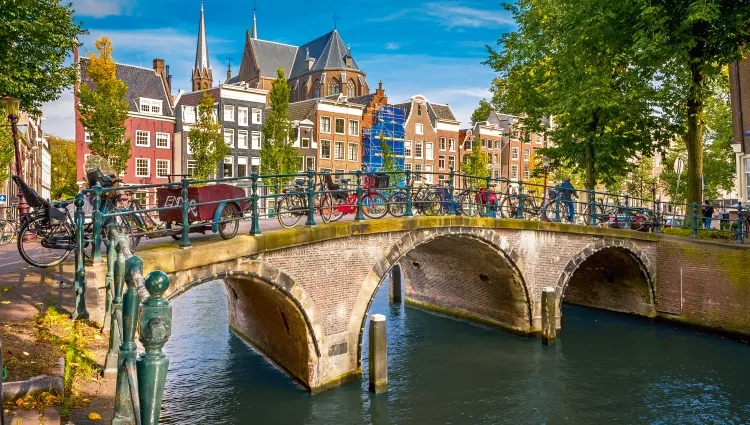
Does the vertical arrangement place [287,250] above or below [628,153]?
below

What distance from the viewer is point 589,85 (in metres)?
21.3

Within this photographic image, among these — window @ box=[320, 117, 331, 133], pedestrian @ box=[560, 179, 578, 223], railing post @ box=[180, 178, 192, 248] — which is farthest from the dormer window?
railing post @ box=[180, 178, 192, 248]

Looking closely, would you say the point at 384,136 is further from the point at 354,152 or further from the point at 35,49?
the point at 35,49

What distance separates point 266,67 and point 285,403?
61.1 meters

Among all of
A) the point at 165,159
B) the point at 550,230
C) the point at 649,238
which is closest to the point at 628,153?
the point at 649,238

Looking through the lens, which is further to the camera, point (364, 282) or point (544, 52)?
point (544, 52)

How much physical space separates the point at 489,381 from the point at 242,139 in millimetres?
33227

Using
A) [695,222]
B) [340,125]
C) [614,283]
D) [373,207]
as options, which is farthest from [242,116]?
[695,222]

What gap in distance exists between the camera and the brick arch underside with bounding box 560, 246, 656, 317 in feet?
64.8

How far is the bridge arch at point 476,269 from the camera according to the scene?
44.3 ft

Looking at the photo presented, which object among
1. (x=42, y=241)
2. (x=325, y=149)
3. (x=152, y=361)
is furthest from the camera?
(x=325, y=149)

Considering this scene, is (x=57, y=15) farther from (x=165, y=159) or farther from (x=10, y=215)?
(x=165, y=159)

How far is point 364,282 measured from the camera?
43.7 ft

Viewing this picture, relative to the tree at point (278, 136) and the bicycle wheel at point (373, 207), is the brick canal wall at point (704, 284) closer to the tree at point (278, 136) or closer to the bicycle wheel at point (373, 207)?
the bicycle wheel at point (373, 207)
